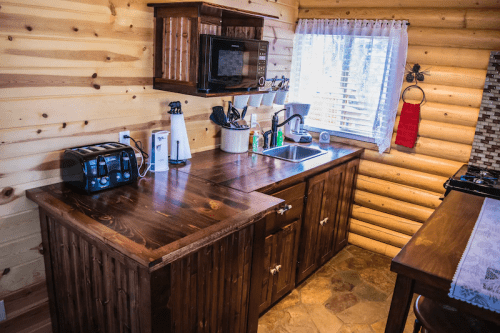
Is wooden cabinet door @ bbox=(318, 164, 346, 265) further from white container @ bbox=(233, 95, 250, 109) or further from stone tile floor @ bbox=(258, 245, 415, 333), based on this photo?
white container @ bbox=(233, 95, 250, 109)

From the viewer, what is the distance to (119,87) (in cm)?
224

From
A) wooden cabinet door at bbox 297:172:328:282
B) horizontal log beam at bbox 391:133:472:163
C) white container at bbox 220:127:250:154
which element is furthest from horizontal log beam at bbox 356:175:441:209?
white container at bbox 220:127:250:154

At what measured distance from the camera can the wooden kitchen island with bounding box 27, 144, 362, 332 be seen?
61.6 inches

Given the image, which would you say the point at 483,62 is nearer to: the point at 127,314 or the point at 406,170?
the point at 406,170

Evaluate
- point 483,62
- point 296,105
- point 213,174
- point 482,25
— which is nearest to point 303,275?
point 213,174

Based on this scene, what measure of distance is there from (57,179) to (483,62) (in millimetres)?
2949

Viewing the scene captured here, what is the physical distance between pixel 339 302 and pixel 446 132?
61.3 inches

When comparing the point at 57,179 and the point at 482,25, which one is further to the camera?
the point at 482,25

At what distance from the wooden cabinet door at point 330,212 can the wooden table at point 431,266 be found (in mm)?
1137

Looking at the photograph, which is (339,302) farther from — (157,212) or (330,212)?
(157,212)

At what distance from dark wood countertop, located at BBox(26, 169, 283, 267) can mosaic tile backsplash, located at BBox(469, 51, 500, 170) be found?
1.84 meters

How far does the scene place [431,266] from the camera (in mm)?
1483

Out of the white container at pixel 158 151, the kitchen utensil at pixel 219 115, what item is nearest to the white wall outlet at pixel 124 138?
the white container at pixel 158 151

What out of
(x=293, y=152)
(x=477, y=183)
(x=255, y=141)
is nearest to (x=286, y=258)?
(x=255, y=141)
